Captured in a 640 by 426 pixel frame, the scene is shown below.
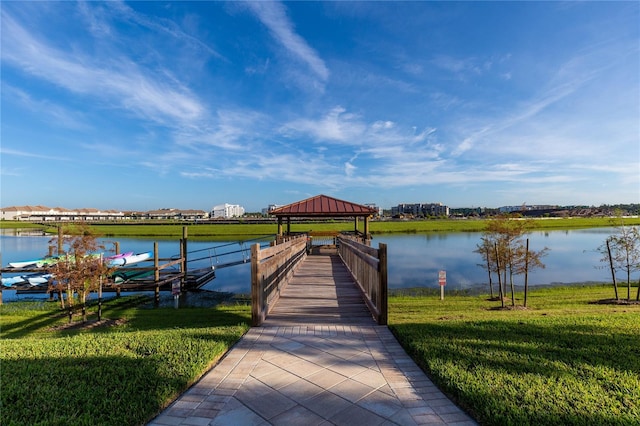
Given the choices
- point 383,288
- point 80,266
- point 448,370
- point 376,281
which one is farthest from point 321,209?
point 448,370

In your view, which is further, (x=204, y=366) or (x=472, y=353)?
(x=472, y=353)

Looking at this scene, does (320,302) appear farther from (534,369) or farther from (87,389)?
(87,389)

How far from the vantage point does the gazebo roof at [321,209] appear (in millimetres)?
14719

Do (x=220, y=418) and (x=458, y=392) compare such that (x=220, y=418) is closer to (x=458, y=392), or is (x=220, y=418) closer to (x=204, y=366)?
(x=204, y=366)

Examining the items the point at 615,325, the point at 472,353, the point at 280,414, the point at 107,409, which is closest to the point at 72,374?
the point at 107,409

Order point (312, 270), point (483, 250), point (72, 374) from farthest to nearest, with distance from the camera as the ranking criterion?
point (483, 250) < point (312, 270) < point (72, 374)

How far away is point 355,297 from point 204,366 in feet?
13.5

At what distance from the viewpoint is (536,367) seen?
132 inches

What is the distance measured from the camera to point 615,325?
16.6ft

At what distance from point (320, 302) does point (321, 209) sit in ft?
27.9

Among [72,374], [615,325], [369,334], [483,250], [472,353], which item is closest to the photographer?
[72,374]

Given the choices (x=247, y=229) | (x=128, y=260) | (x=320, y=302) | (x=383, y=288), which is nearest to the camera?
(x=383, y=288)

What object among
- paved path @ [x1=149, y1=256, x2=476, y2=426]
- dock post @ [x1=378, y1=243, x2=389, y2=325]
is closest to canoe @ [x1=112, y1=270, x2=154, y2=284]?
paved path @ [x1=149, y1=256, x2=476, y2=426]

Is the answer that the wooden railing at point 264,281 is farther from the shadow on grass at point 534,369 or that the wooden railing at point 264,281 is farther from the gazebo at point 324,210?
the gazebo at point 324,210
